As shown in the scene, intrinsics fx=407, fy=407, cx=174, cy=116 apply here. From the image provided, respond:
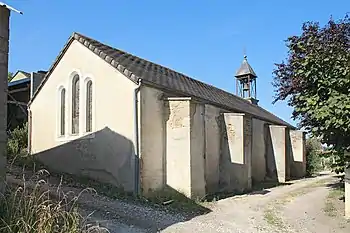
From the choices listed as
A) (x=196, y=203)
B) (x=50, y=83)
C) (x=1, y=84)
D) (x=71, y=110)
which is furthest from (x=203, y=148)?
(x=1, y=84)

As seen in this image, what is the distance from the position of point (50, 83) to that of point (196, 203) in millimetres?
9048

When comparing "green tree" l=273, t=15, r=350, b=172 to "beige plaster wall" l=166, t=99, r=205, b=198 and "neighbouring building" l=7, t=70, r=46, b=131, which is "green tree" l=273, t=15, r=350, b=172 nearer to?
"beige plaster wall" l=166, t=99, r=205, b=198

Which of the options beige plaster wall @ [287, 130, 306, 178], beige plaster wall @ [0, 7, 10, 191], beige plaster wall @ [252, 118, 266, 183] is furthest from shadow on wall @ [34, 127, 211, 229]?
beige plaster wall @ [287, 130, 306, 178]

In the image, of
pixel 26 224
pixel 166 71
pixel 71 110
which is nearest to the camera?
pixel 26 224

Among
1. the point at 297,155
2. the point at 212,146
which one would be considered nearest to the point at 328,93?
the point at 212,146

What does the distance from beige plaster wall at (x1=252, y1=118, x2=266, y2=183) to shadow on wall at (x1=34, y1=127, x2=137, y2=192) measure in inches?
468

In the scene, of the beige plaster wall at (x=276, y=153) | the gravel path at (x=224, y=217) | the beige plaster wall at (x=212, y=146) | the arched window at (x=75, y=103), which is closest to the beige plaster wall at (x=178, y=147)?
the gravel path at (x=224, y=217)

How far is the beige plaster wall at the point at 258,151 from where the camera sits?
2598 cm

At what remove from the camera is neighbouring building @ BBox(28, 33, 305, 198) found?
15.9 m

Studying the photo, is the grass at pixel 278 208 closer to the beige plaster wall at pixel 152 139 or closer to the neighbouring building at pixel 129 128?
the neighbouring building at pixel 129 128

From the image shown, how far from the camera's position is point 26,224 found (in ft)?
21.0

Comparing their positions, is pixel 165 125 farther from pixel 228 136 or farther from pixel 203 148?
pixel 228 136

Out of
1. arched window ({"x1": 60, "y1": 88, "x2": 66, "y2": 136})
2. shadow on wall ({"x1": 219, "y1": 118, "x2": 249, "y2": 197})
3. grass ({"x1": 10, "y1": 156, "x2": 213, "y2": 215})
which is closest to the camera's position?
grass ({"x1": 10, "y1": 156, "x2": 213, "y2": 215})

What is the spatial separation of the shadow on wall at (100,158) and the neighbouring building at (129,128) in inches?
1.5
